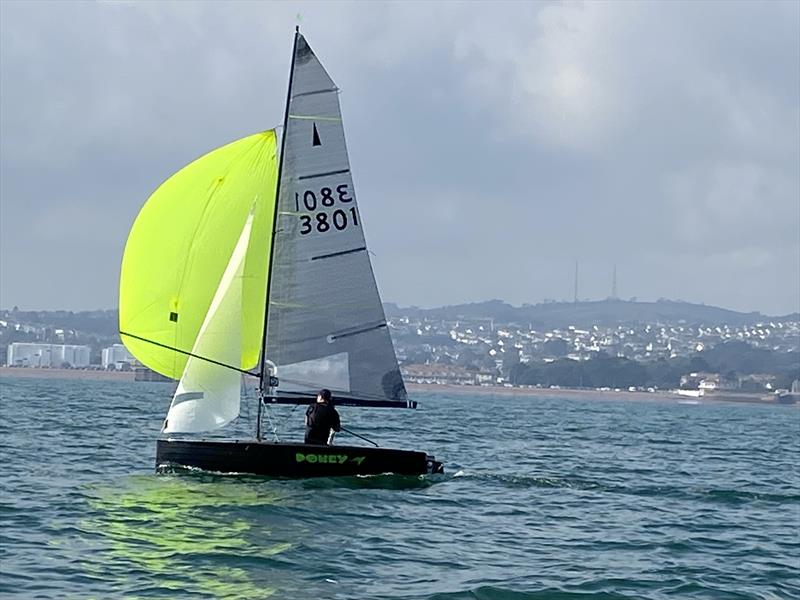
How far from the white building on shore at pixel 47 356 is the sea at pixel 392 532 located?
532 ft

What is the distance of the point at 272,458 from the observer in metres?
22.7

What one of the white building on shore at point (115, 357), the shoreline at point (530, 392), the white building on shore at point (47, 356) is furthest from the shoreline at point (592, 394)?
the white building on shore at point (47, 356)

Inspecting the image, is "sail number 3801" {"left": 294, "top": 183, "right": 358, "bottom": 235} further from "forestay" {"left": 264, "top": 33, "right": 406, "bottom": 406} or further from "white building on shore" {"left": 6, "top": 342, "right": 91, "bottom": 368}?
"white building on shore" {"left": 6, "top": 342, "right": 91, "bottom": 368}

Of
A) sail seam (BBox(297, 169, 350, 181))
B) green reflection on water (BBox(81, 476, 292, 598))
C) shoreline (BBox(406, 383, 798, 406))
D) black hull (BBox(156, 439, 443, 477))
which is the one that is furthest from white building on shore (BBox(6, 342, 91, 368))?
green reflection on water (BBox(81, 476, 292, 598))

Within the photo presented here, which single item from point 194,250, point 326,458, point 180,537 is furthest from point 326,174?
point 180,537

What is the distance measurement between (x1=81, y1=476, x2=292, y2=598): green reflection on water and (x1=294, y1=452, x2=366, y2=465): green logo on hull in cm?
108

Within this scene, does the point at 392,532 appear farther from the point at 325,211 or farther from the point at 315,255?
the point at 325,211

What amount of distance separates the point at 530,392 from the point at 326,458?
162859 mm

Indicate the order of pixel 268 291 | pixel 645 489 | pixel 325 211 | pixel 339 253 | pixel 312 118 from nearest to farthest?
1. pixel 268 291
2. pixel 312 118
3. pixel 325 211
4. pixel 339 253
5. pixel 645 489

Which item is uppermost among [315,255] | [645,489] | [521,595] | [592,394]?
[315,255]

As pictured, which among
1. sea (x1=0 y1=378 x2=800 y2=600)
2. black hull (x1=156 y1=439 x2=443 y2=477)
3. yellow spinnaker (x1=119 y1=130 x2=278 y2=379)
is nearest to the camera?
sea (x1=0 y1=378 x2=800 y2=600)

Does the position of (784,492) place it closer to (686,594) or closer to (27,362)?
(686,594)

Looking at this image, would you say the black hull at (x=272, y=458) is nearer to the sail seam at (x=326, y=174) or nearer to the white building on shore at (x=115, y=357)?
the sail seam at (x=326, y=174)

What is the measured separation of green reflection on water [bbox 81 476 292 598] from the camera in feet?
48.1
